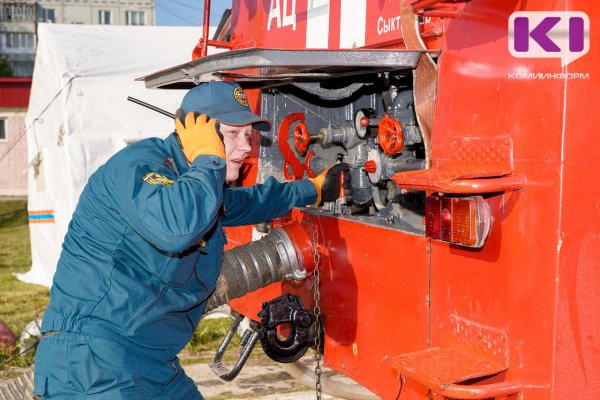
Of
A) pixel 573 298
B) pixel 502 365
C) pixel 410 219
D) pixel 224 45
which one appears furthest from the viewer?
pixel 224 45

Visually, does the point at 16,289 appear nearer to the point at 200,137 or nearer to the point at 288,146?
the point at 288,146

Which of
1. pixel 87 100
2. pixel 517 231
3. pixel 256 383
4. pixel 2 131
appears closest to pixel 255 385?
pixel 256 383

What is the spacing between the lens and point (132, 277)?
264 centimetres

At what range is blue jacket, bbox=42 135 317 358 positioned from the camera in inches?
96.7

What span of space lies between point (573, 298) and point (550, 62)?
0.62 m

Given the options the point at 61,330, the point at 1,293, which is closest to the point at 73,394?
the point at 61,330

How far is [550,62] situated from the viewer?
2121 mm

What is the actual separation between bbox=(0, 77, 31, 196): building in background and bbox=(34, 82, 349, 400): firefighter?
20.5 meters

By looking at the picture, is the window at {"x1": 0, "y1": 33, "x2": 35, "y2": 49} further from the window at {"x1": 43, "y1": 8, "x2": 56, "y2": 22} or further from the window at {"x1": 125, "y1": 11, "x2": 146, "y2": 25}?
the window at {"x1": 125, "y1": 11, "x2": 146, "y2": 25}

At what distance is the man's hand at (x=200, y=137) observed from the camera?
261cm

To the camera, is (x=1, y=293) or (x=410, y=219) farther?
(x=1, y=293)

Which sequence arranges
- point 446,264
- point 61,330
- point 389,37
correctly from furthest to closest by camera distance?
point 389,37 → point 61,330 → point 446,264

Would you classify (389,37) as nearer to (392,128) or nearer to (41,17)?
(392,128)

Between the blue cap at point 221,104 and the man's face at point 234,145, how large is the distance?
6cm
